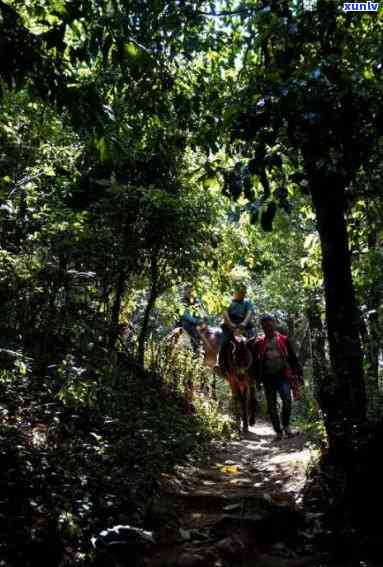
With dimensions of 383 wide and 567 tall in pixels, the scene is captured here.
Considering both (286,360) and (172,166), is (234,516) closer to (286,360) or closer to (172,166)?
(286,360)

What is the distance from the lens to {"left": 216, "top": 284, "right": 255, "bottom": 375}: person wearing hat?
1212 cm

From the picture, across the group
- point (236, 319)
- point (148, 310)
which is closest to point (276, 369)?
point (148, 310)

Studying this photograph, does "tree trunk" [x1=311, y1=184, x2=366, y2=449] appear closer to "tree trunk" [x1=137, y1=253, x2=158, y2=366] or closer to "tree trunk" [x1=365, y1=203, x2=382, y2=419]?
"tree trunk" [x1=365, y1=203, x2=382, y2=419]

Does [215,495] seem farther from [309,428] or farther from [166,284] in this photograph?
[166,284]

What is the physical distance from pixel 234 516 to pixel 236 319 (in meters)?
8.13

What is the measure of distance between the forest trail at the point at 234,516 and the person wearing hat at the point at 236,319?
415 centimetres

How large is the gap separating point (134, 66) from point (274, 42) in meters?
1.41

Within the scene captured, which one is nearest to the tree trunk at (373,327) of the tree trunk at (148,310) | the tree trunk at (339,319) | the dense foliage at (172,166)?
the dense foliage at (172,166)

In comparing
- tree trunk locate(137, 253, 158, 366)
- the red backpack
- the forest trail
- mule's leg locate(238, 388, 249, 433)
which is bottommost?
the forest trail

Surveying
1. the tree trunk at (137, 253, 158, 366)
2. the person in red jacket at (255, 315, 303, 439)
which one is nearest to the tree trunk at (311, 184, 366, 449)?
the person in red jacket at (255, 315, 303, 439)

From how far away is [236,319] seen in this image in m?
12.9

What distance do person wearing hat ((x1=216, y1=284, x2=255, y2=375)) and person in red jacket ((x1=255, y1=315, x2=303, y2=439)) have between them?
1.79 meters

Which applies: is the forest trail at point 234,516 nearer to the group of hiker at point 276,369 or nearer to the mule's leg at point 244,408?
the group of hiker at point 276,369

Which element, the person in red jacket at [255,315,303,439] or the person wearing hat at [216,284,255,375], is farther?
the person wearing hat at [216,284,255,375]
